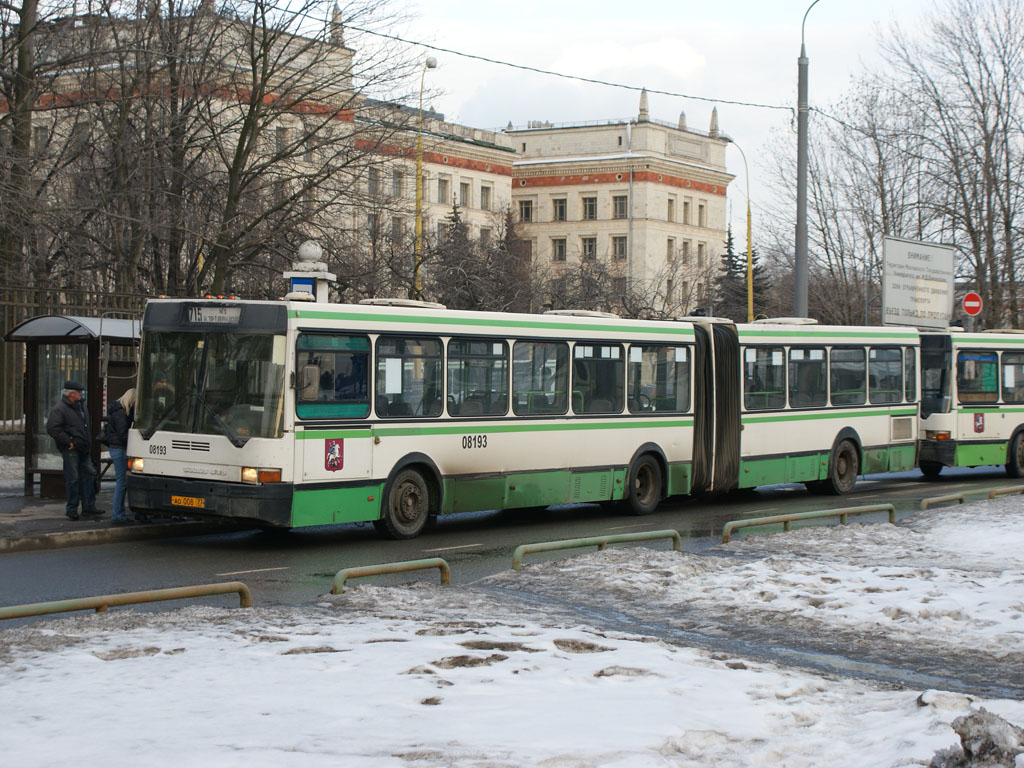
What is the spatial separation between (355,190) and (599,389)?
960 cm

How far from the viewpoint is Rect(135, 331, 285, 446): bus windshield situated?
14.1 m

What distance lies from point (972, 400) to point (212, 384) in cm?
1679

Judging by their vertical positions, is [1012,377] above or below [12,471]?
above

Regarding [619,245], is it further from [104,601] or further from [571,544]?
[104,601]

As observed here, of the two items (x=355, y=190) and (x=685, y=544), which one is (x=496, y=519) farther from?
(x=355, y=190)

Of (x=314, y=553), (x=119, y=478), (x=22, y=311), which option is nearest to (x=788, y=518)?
(x=314, y=553)

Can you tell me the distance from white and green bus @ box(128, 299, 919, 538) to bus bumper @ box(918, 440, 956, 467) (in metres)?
3.97

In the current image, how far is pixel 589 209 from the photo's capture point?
4242 inches

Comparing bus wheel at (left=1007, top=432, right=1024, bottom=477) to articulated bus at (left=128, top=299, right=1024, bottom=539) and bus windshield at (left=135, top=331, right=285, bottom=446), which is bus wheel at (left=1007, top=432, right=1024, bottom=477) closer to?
articulated bus at (left=128, top=299, right=1024, bottom=539)

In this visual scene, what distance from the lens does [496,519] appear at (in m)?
18.6

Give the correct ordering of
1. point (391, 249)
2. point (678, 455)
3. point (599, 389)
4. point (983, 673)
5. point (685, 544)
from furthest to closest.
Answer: point (391, 249) → point (678, 455) → point (599, 389) → point (685, 544) → point (983, 673)

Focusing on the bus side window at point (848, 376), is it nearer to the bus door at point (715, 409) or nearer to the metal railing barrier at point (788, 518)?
the bus door at point (715, 409)

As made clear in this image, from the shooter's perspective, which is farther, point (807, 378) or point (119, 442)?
point (807, 378)

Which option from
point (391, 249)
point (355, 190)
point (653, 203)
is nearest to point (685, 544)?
point (355, 190)
